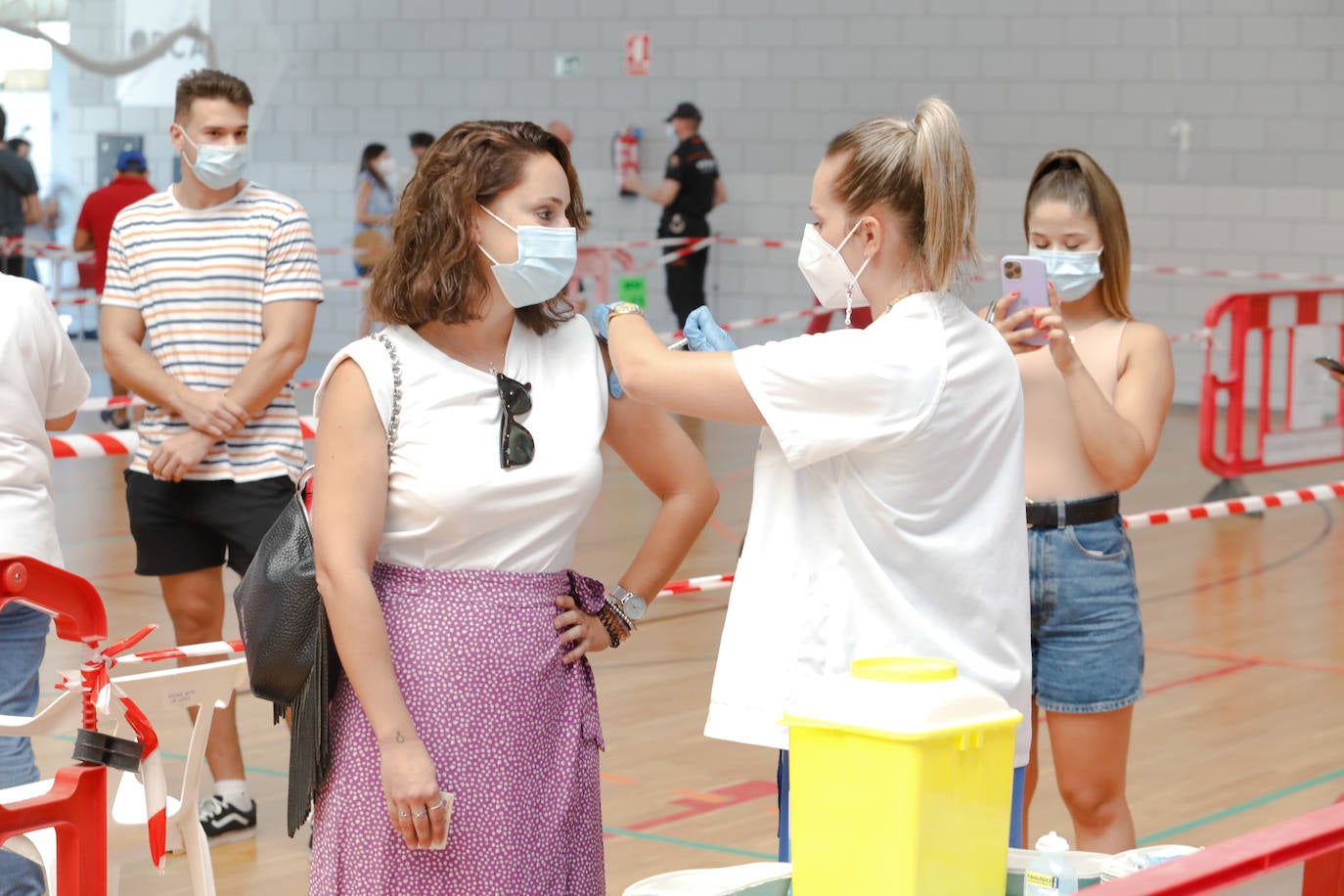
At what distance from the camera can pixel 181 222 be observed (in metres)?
4.10

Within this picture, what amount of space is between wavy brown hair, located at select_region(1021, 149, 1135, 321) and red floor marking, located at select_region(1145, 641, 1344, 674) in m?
3.14

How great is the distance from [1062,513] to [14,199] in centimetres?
1061

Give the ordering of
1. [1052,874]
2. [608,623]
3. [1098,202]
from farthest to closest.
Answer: [1098,202] → [608,623] → [1052,874]

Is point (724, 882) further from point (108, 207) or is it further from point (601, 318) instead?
point (108, 207)

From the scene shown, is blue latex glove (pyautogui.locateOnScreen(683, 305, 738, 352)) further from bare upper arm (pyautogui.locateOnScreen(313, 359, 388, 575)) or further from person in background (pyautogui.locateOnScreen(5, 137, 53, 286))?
person in background (pyautogui.locateOnScreen(5, 137, 53, 286))

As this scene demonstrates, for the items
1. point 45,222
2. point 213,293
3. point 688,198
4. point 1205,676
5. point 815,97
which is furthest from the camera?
point 45,222

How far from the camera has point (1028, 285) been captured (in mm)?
2938

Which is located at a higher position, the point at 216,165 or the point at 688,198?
the point at 688,198

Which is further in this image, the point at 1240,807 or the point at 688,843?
the point at 1240,807

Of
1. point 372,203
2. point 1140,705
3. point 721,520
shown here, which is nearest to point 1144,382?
point 1140,705

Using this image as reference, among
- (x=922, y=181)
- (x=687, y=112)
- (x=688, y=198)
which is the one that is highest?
(x=687, y=112)

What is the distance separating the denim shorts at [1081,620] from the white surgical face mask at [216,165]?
6.78 ft

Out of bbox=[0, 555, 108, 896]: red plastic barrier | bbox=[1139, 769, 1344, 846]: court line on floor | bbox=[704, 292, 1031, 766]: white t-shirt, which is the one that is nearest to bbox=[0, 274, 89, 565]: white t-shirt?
bbox=[0, 555, 108, 896]: red plastic barrier

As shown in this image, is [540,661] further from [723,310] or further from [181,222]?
[723,310]
